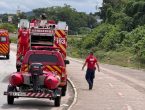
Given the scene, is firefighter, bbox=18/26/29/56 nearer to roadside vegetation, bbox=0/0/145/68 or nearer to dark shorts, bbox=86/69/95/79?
dark shorts, bbox=86/69/95/79

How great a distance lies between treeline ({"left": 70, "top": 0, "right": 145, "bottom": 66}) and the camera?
59553 millimetres

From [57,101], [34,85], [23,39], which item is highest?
[23,39]

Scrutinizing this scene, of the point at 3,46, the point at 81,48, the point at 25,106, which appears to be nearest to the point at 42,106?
the point at 25,106

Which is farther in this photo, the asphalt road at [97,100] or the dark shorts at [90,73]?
the dark shorts at [90,73]

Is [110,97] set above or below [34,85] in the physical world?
below

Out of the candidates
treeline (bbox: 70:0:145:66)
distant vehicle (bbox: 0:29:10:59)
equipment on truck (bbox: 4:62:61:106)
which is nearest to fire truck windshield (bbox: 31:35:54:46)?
equipment on truck (bbox: 4:62:61:106)

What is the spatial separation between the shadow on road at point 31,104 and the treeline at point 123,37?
34.1 metres

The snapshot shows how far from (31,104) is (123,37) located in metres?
54.1

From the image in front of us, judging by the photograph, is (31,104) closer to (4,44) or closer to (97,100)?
(97,100)

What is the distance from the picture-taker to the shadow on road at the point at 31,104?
17547 mm

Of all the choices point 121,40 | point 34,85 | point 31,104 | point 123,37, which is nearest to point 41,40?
point 31,104

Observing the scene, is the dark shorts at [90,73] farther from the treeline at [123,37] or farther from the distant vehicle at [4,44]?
the distant vehicle at [4,44]

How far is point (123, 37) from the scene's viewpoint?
235ft

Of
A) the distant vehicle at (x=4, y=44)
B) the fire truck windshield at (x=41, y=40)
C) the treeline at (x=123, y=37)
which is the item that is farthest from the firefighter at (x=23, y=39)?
the treeline at (x=123, y=37)
